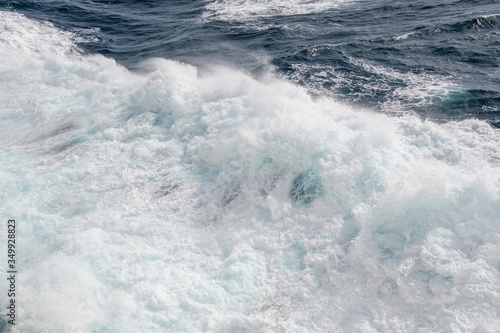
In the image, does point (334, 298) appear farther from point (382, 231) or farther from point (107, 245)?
point (107, 245)

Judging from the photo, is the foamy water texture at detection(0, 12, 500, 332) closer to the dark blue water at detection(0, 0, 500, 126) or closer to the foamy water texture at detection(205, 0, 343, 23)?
the dark blue water at detection(0, 0, 500, 126)

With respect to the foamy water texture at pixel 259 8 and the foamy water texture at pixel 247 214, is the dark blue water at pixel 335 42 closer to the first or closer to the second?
the foamy water texture at pixel 259 8

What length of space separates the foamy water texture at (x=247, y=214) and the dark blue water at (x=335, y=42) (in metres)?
2.12

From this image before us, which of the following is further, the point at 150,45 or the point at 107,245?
the point at 150,45

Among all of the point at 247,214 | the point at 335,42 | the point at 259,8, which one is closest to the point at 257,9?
the point at 259,8

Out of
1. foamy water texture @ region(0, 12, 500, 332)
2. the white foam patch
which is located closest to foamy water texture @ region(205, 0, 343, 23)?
the white foam patch

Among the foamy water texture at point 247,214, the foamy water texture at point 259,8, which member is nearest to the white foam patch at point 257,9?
the foamy water texture at point 259,8

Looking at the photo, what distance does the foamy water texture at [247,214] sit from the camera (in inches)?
302

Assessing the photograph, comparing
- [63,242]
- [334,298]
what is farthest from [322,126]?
[63,242]

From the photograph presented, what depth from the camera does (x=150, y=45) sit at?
21.2 metres

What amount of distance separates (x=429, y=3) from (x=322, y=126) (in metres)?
16.4

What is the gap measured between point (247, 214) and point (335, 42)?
12352 mm

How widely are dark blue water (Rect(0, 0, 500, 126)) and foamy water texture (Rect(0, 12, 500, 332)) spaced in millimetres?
2124

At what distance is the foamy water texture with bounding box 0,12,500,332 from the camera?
7.66 meters
